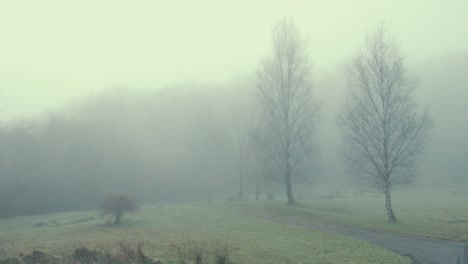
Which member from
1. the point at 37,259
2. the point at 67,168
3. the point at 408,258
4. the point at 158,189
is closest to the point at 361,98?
the point at 408,258

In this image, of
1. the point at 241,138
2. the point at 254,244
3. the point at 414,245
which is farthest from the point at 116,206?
the point at 241,138

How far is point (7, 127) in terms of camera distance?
7694cm

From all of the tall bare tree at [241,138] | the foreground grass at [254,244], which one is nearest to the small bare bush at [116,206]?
the foreground grass at [254,244]

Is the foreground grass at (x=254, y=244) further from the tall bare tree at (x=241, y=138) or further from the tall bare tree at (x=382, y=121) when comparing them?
the tall bare tree at (x=241, y=138)

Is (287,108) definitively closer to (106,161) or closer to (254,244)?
(254,244)

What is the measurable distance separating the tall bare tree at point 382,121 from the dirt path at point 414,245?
815 cm

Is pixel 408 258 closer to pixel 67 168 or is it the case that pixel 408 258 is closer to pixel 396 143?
pixel 396 143

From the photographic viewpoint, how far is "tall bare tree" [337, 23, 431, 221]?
31.1 m

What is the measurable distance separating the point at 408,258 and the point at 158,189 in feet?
240

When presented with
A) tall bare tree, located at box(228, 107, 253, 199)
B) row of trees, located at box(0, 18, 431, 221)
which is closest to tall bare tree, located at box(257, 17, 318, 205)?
row of trees, located at box(0, 18, 431, 221)

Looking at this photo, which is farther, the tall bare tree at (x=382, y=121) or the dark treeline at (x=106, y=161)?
the dark treeline at (x=106, y=161)

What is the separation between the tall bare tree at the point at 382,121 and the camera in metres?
31.1

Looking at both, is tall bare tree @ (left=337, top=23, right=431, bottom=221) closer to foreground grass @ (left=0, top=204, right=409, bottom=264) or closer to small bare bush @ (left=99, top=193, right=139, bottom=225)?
foreground grass @ (left=0, top=204, right=409, bottom=264)

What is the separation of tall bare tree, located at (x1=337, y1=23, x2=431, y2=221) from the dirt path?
8151 millimetres
